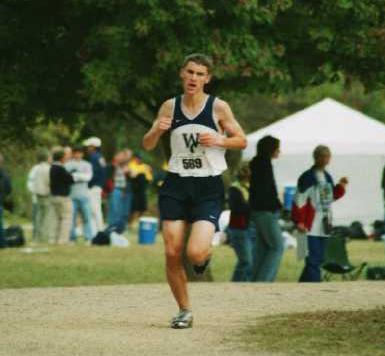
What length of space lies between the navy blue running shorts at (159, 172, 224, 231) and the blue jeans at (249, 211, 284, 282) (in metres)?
6.88

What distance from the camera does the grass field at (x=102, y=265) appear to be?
20250mm

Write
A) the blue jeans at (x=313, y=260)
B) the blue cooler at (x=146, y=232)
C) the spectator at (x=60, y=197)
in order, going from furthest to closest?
the blue cooler at (x=146, y=232)
the spectator at (x=60, y=197)
the blue jeans at (x=313, y=260)

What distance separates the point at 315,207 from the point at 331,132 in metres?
13.4

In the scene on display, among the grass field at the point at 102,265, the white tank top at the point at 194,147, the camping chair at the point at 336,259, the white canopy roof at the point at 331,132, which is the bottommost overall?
the grass field at the point at 102,265

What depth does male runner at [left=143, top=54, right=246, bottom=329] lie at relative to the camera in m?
11.0

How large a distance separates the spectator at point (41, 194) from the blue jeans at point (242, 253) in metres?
9.04

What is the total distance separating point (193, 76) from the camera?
11.0 meters

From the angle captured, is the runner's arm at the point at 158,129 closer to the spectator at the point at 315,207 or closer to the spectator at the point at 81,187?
the spectator at the point at 315,207

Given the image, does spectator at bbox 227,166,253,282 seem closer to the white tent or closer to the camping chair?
the camping chair

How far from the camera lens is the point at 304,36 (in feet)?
55.9

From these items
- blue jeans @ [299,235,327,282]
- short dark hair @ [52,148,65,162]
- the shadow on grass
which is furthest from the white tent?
the shadow on grass

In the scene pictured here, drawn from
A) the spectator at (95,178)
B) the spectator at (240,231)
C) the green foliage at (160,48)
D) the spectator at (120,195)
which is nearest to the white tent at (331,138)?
the spectator at (120,195)

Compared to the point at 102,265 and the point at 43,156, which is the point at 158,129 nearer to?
the point at 102,265

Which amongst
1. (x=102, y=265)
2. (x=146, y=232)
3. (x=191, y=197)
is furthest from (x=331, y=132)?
(x=191, y=197)
